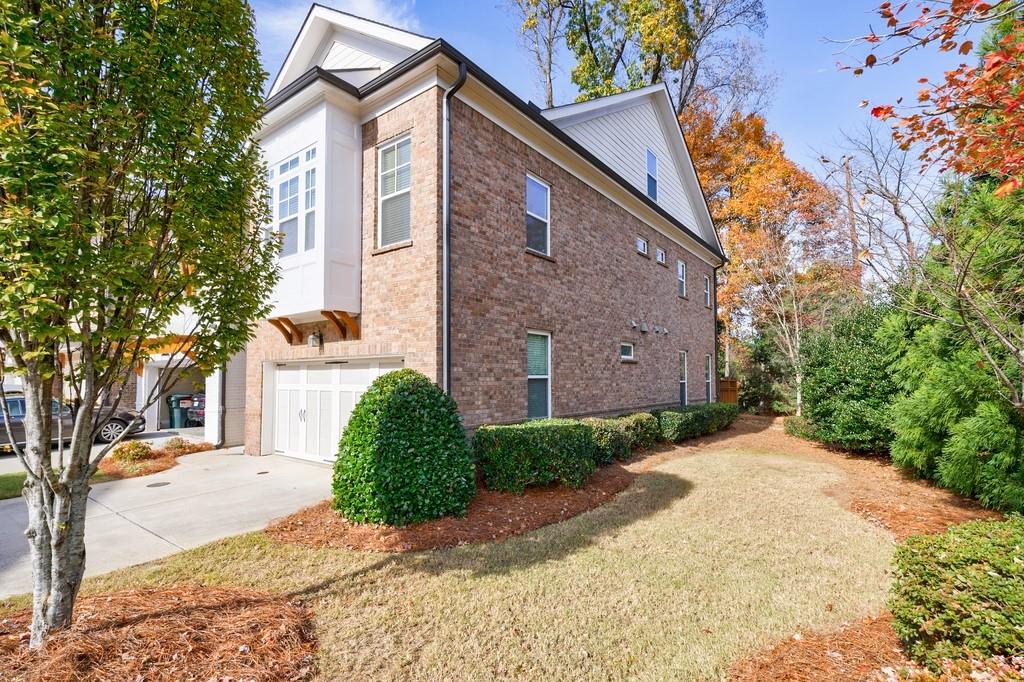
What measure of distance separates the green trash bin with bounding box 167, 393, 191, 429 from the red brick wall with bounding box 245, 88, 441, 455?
35.7 feet

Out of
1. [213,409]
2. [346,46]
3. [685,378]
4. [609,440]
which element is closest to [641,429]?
[609,440]

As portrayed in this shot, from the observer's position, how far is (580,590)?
413 centimetres

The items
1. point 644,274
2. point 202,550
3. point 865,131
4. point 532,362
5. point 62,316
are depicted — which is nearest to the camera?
point 62,316

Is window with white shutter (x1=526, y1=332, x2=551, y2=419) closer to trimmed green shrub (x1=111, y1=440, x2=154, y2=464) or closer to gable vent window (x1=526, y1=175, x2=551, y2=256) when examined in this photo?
gable vent window (x1=526, y1=175, x2=551, y2=256)

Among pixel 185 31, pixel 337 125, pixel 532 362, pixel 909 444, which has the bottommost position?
pixel 909 444

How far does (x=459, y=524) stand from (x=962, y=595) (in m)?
4.39

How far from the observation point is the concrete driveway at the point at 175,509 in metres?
4.94

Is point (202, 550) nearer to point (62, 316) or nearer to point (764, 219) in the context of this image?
point (62, 316)

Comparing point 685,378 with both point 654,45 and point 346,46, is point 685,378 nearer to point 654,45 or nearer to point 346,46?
point 346,46

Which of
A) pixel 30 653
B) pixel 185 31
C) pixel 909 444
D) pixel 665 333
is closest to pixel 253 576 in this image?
pixel 30 653

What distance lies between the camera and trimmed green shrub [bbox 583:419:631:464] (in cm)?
885

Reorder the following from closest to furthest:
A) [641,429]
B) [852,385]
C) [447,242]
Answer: [447,242]
[641,429]
[852,385]

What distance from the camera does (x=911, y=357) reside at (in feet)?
26.6

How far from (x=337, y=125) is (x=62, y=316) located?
6310mm
